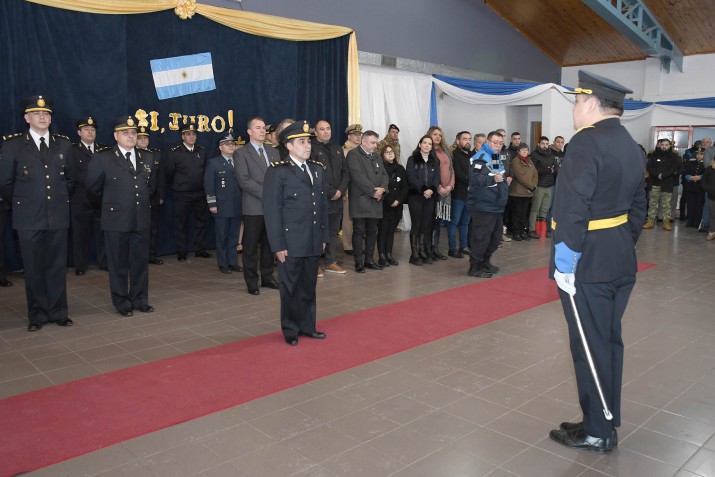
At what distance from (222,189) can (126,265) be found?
1.94 m

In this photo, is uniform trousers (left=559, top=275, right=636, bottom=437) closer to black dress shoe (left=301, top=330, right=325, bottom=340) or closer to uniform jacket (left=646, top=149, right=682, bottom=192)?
black dress shoe (left=301, top=330, right=325, bottom=340)

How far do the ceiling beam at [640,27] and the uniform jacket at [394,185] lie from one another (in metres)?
5.61

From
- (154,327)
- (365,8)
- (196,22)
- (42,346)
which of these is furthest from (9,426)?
(365,8)

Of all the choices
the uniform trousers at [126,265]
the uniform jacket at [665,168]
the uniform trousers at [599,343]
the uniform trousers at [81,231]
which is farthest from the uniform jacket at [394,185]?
the uniform jacket at [665,168]

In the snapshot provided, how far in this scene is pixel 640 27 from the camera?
11.5m

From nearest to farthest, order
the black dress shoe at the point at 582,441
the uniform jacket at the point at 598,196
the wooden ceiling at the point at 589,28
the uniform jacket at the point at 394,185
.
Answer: the uniform jacket at the point at 598,196 < the black dress shoe at the point at 582,441 < the uniform jacket at the point at 394,185 < the wooden ceiling at the point at 589,28

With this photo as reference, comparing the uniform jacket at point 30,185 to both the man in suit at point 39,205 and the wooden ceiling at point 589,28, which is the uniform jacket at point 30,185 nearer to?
the man in suit at point 39,205

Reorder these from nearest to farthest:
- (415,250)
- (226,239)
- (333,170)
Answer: (333,170), (226,239), (415,250)

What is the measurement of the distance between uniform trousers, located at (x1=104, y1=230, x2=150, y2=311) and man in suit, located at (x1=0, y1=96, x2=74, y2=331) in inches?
14.0

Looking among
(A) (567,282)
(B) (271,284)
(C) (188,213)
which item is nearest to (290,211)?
(B) (271,284)

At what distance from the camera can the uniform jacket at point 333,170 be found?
6488mm

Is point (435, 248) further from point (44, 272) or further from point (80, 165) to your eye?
point (44, 272)

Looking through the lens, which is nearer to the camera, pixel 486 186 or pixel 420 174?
pixel 486 186

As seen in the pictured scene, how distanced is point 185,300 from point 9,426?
250 centimetres
